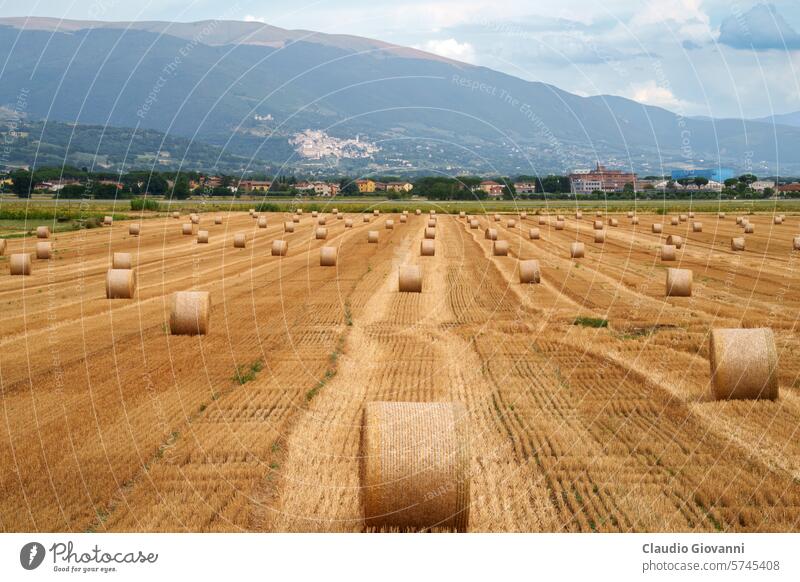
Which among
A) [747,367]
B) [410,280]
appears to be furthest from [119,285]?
[747,367]

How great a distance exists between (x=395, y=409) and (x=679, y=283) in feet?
68.7

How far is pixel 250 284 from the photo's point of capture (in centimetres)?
3412

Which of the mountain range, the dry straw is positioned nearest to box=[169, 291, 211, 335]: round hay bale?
the mountain range

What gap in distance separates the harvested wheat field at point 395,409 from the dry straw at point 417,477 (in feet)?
0.08

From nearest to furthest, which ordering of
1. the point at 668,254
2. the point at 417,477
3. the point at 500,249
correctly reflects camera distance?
1. the point at 417,477
2. the point at 668,254
3. the point at 500,249

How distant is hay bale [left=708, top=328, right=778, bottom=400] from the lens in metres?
15.8

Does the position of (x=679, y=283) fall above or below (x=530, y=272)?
above

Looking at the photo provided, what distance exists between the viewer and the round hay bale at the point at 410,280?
31.3 meters

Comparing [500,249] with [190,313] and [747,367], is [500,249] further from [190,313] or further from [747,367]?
[747,367]

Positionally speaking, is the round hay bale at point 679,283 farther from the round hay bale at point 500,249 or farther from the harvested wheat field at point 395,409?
the round hay bale at point 500,249

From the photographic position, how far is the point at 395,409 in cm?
1082

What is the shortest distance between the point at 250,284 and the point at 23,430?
1981 centimetres
